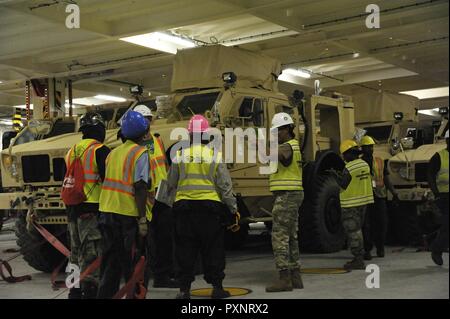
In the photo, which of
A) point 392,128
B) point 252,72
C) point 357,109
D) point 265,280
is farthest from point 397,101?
point 265,280

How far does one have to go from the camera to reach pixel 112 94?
56.1 ft

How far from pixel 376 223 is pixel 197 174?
12.6ft

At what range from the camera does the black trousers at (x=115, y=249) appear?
489 centimetres

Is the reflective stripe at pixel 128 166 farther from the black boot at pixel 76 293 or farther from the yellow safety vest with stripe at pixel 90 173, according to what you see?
the black boot at pixel 76 293

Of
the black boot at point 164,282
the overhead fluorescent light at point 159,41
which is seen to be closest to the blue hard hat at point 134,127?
the black boot at point 164,282

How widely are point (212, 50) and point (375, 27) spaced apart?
3.41 meters

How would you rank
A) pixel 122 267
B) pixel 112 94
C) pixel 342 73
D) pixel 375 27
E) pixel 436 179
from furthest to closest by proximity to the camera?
1. pixel 112 94
2. pixel 342 73
3. pixel 375 27
4. pixel 122 267
5. pixel 436 179

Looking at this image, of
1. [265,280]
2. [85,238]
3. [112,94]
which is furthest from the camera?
[112,94]

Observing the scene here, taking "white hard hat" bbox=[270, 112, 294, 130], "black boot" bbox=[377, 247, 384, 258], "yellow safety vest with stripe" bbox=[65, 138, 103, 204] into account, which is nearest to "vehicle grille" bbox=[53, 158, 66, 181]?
"yellow safety vest with stripe" bbox=[65, 138, 103, 204]

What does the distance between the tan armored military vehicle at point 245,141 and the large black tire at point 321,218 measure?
0.05 ft

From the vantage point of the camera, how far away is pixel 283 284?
5.95 m

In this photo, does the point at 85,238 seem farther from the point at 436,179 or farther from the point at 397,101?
the point at 397,101

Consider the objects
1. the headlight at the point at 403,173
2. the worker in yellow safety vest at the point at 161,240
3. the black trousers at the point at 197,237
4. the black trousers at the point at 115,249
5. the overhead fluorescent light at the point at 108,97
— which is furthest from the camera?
the overhead fluorescent light at the point at 108,97

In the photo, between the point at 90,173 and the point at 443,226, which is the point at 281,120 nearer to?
the point at 90,173
